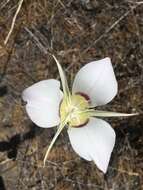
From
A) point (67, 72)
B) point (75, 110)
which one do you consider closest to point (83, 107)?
point (75, 110)

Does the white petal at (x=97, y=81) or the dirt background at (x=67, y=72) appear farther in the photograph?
the dirt background at (x=67, y=72)

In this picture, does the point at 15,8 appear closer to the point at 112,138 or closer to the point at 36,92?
the point at 36,92

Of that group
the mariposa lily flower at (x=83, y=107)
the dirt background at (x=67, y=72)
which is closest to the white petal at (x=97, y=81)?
the mariposa lily flower at (x=83, y=107)

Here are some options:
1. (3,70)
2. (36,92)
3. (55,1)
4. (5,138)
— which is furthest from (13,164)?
(55,1)

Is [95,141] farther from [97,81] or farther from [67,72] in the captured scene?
[67,72]

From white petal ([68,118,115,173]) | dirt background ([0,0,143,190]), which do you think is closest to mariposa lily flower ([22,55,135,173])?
white petal ([68,118,115,173])

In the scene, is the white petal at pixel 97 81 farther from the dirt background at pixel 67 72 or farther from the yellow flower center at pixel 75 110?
Result: the dirt background at pixel 67 72
